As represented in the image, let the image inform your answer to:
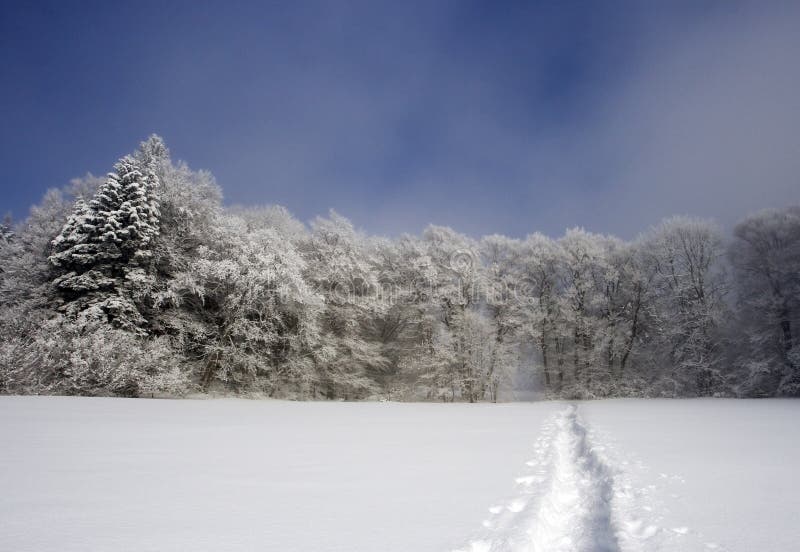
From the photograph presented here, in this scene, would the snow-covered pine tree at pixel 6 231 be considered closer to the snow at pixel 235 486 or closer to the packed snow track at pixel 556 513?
the snow at pixel 235 486

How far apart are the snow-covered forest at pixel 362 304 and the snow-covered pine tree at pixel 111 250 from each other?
0.31 feet

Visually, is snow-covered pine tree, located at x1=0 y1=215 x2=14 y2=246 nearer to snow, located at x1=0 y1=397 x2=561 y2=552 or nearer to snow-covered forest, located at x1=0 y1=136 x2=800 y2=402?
snow-covered forest, located at x1=0 y1=136 x2=800 y2=402

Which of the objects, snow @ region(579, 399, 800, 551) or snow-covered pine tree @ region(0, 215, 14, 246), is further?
snow-covered pine tree @ region(0, 215, 14, 246)

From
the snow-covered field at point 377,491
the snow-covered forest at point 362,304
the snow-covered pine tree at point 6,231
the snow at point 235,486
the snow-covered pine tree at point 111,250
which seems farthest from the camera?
the snow-covered pine tree at point 6,231

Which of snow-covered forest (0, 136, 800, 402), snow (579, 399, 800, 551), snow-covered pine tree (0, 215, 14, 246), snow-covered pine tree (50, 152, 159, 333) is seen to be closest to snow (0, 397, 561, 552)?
snow (579, 399, 800, 551)

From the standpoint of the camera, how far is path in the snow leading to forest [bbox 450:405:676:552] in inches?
124

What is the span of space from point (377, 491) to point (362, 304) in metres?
20.3

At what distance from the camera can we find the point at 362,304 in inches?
960

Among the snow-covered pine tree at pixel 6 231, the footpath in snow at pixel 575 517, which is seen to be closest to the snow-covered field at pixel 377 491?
the footpath in snow at pixel 575 517

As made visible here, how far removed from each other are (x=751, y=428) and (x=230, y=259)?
2070 cm

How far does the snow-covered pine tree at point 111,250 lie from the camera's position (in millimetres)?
17938

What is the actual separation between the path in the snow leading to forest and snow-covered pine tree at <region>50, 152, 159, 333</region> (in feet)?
62.9

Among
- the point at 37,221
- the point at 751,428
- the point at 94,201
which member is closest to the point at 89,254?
the point at 94,201

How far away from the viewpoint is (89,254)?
18.4 meters
